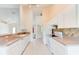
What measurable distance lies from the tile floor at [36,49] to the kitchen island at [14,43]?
6 cm

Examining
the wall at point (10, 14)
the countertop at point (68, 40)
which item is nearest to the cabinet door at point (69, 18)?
the countertop at point (68, 40)

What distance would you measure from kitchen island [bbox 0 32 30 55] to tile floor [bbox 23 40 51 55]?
6cm

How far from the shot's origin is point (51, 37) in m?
1.74

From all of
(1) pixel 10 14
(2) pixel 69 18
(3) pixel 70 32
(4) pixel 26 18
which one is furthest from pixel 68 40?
(1) pixel 10 14

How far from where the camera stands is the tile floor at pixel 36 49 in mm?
1565

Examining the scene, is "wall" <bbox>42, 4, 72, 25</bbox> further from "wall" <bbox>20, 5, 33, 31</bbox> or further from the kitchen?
"wall" <bbox>20, 5, 33, 31</bbox>

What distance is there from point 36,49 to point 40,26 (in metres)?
0.31

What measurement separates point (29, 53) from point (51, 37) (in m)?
0.38

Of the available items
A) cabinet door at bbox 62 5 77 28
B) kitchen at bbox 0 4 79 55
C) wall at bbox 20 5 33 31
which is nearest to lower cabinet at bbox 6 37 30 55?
kitchen at bbox 0 4 79 55

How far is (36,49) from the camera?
1.61 m

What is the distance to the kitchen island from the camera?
149cm

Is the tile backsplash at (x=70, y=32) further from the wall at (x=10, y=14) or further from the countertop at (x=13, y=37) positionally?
the wall at (x=10, y=14)
